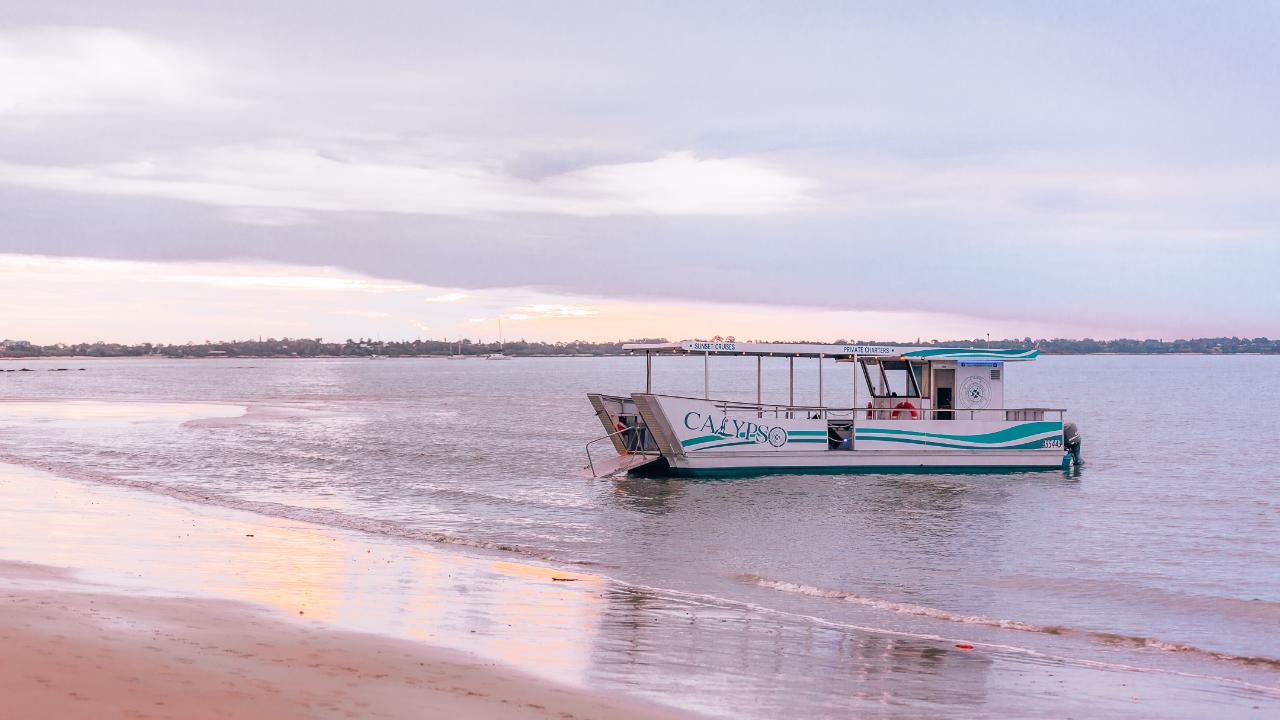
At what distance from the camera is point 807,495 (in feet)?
91.8

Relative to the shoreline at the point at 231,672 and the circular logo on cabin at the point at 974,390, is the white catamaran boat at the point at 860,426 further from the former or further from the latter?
the shoreline at the point at 231,672

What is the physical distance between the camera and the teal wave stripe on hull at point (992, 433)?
103ft

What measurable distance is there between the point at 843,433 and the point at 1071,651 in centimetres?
1886

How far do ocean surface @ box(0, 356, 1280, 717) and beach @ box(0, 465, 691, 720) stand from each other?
1.42 meters

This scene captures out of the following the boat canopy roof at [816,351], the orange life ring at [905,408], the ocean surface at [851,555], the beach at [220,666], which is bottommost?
the ocean surface at [851,555]

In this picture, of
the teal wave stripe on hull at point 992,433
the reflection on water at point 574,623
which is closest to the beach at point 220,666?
the reflection on water at point 574,623

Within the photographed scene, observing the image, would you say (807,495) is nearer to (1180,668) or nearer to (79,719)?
(1180,668)

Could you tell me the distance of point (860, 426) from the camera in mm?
31297

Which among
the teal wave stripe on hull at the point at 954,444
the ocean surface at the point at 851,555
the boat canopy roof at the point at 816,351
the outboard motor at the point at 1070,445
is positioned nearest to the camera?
the ocean surface at the point at 851,555

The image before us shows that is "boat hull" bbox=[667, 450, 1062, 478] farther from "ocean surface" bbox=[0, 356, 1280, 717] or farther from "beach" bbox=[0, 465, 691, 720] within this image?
"beach" bbox=[0, 465, 691, 720]

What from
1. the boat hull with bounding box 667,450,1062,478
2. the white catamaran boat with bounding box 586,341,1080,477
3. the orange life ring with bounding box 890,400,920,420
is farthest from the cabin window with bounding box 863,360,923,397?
the boat hull with bounding box 667,450,1062,478

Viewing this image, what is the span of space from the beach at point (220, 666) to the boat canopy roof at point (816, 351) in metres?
17.0

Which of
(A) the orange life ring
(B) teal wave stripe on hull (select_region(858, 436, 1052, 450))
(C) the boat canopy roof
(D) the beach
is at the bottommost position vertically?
(D) the beach

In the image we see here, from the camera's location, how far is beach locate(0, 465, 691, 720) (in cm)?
827
